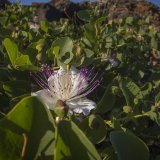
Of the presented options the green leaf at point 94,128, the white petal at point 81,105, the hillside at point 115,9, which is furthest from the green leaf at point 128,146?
the hillside at point 115,9

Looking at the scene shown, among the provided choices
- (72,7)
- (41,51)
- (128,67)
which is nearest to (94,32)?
(128,67)

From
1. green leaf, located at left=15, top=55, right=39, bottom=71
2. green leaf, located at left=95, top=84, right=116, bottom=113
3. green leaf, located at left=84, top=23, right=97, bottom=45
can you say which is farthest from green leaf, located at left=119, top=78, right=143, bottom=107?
green leaf, located at left=84, top=23, right=97, bottom=45

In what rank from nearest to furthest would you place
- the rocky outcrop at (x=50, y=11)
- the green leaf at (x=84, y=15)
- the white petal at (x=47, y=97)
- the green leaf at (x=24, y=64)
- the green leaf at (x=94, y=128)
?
the green leaf at (x=94, y=128), the white petal at (x=47, y=97), the green leaf at (x=24, y=64), the green leaf at (x=84, y=15), the rocky outcrop at (x=50, y=11)

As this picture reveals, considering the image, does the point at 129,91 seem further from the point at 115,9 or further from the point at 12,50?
the point at 115,9

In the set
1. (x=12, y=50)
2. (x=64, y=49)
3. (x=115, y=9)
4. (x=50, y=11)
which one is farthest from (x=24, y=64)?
(x=115, y=9)

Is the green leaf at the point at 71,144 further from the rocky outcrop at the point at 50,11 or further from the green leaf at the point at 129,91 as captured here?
the rocky outcrop at the point at 50,11

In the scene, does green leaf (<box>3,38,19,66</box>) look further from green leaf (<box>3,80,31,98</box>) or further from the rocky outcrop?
the rocky outcrop
